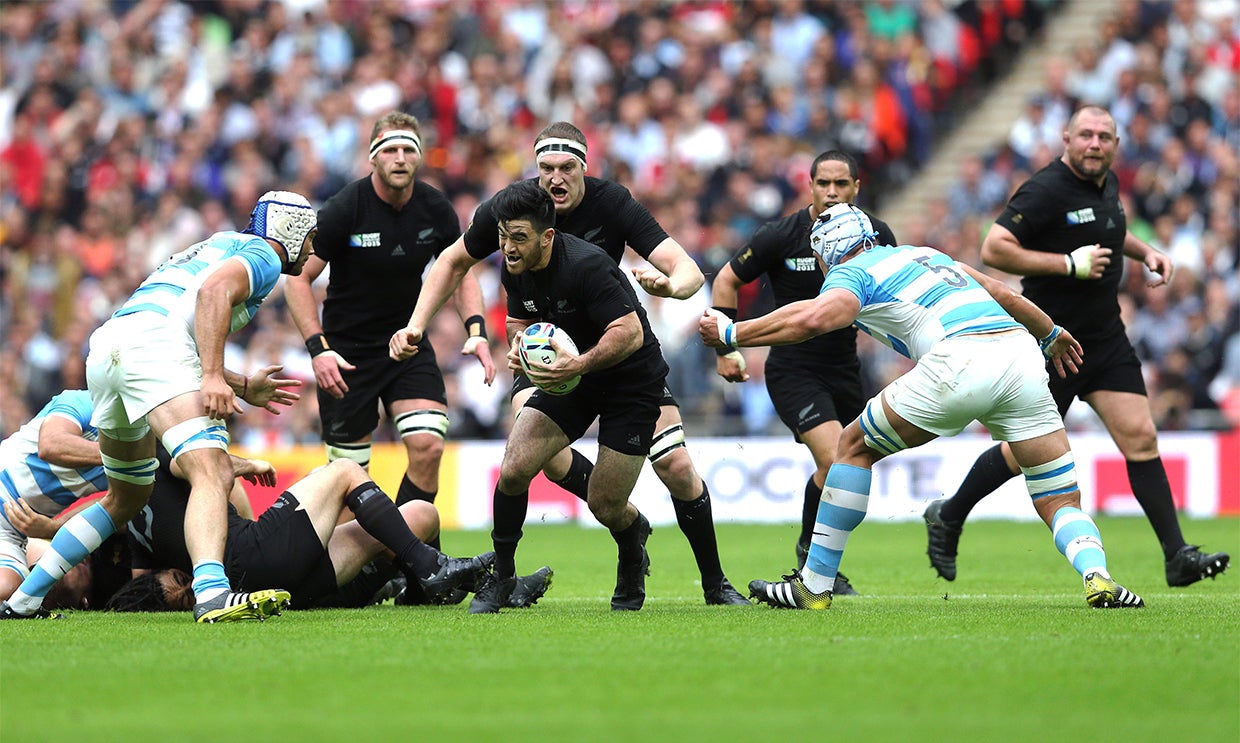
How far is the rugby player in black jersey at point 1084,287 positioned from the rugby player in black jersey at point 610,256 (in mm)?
2104

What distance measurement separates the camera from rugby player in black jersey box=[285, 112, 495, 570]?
10.5 metres

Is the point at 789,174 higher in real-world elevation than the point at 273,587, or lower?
higher

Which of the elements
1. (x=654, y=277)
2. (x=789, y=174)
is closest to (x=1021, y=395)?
(x=654, y=277)

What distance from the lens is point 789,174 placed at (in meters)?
20.1

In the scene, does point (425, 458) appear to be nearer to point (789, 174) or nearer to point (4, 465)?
point (4, 465)

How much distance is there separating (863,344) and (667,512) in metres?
2.98

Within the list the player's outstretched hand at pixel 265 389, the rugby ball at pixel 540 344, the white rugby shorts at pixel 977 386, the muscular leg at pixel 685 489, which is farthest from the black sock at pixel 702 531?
the player's outstretched hand at pixel 265 389

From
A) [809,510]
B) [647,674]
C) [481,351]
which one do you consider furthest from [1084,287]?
[647,674]

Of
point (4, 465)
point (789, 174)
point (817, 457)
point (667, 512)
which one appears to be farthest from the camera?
point (789, 174)

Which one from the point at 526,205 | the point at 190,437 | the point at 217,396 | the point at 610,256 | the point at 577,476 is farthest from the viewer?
the point at 577,476

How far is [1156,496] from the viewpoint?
10.2 m

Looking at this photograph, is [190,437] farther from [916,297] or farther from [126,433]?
[916,297]

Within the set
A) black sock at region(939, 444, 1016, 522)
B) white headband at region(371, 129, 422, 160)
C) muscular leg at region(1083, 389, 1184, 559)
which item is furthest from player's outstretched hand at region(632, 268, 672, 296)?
muscular leg at region(1083, 389, 1184, 559)

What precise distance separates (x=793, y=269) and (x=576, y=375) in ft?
8.69
